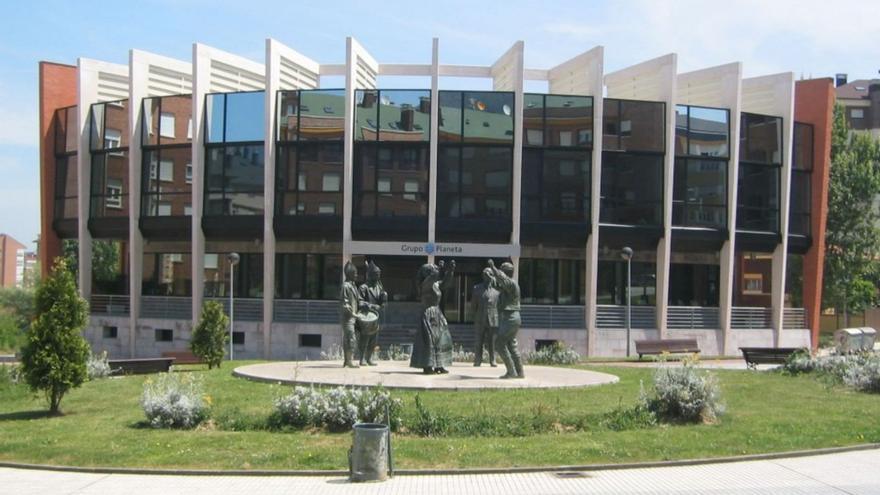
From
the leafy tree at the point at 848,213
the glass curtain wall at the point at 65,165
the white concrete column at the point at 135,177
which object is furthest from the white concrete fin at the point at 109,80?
the leafy tree at the point at 848,213

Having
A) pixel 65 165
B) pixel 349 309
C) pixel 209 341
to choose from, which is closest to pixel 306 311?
pixel 209 341

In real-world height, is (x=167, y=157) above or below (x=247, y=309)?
above

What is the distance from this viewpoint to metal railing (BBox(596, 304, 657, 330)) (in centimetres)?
3494

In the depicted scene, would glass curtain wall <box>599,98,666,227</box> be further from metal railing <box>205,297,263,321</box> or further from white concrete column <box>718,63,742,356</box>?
metal railing <box>205,297,263,321</box>

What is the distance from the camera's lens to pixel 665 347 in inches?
1220

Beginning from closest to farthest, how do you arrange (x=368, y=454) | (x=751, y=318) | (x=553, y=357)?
(x=368, y=454) < (x=553, y=357) < (x=751, y=318)

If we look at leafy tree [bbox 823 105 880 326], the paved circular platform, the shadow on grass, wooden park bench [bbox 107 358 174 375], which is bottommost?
→ wooden park bench [bbox 107 358 174 375]

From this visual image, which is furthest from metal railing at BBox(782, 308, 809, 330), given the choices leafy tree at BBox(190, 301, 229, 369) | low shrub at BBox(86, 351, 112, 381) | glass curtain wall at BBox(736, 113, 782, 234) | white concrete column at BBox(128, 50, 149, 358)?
low shrub at BBox(86, 351, 112, 381)

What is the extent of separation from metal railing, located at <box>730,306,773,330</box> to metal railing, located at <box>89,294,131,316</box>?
2487 cm

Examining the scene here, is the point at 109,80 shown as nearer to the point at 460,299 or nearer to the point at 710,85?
the point at 460,299

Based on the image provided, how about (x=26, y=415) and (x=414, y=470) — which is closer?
(x=414, y=470)

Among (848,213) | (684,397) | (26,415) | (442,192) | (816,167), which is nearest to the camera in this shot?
(684,397)

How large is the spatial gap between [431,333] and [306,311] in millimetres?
16693

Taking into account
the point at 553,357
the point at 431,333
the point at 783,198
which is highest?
the point at 783,198
